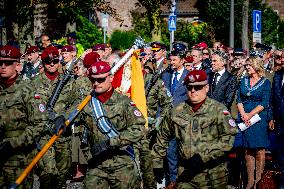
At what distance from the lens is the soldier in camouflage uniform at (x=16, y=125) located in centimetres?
709

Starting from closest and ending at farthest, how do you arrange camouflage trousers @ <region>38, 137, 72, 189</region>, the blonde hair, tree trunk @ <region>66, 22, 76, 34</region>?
camouflage trousers @ <region>38, 137, 72, 189</region>
the blonde hair
tree trunk @ <region>66, 22, 76, 34</region>

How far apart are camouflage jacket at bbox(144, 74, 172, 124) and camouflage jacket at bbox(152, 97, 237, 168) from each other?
3.57m

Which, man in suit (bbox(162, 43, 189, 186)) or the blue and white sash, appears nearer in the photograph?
the blue and white sash

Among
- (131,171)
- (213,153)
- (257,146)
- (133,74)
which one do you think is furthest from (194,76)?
(257,146)

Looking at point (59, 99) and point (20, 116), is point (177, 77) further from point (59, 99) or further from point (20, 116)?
point (20, 116)

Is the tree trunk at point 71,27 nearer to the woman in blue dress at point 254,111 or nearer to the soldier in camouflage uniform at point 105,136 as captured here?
the woman in blue dress at point 254,111

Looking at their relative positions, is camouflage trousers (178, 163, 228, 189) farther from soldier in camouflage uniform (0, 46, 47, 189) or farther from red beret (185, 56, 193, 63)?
red beret (185, 56, 193, 63)

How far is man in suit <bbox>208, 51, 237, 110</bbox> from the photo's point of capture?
36.2ft

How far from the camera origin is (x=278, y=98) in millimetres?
9672

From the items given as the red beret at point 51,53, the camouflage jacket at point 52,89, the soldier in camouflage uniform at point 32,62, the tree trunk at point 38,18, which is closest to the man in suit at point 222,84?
the camouflage jacket at point 52,89

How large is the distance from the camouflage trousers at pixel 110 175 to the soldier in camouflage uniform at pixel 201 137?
2.04ft

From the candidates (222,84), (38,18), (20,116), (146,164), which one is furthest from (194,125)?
(38,18)

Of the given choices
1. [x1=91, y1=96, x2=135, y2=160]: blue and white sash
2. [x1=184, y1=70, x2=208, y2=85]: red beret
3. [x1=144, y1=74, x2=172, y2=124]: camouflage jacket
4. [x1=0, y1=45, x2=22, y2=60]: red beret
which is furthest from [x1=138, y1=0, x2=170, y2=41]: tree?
[x1=184, y1=70, x2=208, y2=85]: red beret

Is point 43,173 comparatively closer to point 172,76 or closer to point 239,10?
point 172,76
